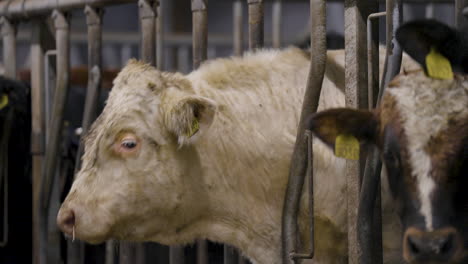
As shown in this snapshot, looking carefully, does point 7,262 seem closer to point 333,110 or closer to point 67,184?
point 67,184

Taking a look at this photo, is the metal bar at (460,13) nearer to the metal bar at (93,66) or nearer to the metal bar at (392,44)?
the metal bar at (392,44)

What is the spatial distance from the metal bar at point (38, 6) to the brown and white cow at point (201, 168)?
44.0 inches

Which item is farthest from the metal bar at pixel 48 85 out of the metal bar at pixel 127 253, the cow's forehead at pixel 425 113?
the cow's forehead at pixel 425 113

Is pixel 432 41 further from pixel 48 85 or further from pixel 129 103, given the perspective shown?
pixel 48 85

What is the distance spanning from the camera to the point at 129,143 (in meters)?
4.25

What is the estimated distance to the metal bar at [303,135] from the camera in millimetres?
3924

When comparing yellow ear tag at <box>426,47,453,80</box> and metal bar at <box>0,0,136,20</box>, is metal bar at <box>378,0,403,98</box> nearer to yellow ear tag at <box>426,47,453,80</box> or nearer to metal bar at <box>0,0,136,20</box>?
yellow ear tag at <box>426,47,453,80</box>

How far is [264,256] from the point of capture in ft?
14.0

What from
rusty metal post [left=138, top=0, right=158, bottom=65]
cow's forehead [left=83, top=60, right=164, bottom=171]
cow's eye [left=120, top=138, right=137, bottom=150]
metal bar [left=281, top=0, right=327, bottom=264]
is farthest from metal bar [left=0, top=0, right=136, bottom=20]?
metal bar [left=281, top=0, right=327, bottom=264]

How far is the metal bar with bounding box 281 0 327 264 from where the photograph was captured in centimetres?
392

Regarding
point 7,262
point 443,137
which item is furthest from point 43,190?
point 443,137

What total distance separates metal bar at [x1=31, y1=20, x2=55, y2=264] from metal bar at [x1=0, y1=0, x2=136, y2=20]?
0.41ft

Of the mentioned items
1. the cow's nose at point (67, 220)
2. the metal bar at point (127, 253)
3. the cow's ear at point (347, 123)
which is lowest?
the metal bar at point (127, 253)

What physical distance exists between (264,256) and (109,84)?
5.17 metres
